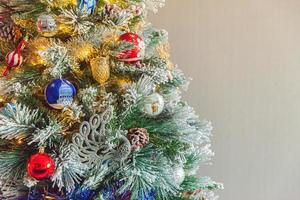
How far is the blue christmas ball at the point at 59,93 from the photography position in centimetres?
79

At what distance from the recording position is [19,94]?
0.82 m

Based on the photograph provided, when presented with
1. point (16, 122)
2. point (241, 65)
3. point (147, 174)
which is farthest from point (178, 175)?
point (241, 65)

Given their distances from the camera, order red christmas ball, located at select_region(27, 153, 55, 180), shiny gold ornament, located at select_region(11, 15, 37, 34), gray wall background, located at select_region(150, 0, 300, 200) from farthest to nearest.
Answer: gray wall background, located at select_region(150, 0, 300, 200)
shiny gold ornament, located at select_region(11, 15, 37, 34)
red christmas ball, located at select_region(27, 153, 55, 180)

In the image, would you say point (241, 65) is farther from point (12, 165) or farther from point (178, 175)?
point (12, 165)

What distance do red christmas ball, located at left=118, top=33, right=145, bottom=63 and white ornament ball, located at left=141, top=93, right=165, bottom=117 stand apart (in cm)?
8

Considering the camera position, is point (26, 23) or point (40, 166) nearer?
point (40, 166)

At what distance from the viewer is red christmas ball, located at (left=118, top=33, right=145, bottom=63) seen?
0.85 metres

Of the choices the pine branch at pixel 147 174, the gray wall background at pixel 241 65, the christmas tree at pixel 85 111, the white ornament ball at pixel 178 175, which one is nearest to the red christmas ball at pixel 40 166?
the christmas tree at pixel 85 111

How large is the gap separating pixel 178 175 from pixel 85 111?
0.69 feet

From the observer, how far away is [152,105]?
32.8 inches

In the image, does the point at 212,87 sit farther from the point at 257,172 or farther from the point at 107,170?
the point at 107,170

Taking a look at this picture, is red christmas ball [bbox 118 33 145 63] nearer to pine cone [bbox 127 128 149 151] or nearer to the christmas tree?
the christmas tree

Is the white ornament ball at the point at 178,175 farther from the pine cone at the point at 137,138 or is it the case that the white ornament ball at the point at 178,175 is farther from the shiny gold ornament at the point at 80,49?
the shiny gold ornament at the point at 80,49

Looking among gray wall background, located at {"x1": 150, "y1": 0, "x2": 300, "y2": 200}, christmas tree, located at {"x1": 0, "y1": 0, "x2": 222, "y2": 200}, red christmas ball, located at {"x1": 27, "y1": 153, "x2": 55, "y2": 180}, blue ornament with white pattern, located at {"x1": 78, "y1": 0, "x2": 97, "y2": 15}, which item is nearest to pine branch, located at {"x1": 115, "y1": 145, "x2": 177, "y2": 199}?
christmas tree, located at {"x1": 0, "y1": 0, "x2": 222, "y2": 200}
